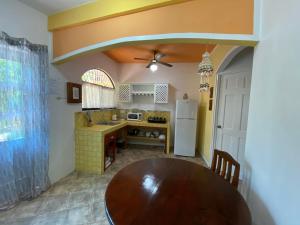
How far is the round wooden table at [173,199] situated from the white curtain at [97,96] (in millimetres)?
2434

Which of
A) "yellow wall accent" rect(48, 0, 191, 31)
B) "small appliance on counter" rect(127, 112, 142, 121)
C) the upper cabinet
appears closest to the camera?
"yellow wall accent" rect(48, 0, 191, 31)

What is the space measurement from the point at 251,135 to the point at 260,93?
17.6 inches

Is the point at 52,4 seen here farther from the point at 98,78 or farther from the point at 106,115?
the point at 106,115

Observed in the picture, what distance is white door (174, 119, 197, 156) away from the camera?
3.85 metres

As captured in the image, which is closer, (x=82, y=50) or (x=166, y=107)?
(x=82, y=50)

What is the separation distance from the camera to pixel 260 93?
4.58ft

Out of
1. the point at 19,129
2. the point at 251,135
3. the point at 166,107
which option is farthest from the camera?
the point at 166,107

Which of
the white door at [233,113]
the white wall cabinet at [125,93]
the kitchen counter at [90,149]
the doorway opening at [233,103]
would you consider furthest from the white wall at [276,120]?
the white wall cabinet at [125,93]

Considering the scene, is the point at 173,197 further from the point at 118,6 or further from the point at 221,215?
the point at 118,6

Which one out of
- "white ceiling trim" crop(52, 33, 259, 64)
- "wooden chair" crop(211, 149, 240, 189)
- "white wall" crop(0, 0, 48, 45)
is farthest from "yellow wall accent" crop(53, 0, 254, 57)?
"wooden chair" crop(211, 149, 240, 189)

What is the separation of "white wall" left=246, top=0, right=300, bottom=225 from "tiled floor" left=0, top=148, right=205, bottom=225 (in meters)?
1.70

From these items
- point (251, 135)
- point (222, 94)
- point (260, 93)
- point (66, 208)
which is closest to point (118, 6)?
point (260, 93)

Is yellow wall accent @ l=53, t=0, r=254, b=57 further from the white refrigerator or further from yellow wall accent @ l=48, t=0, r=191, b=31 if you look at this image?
the white refrigerator

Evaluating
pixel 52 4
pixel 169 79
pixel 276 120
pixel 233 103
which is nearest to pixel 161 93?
pixel 169 79
